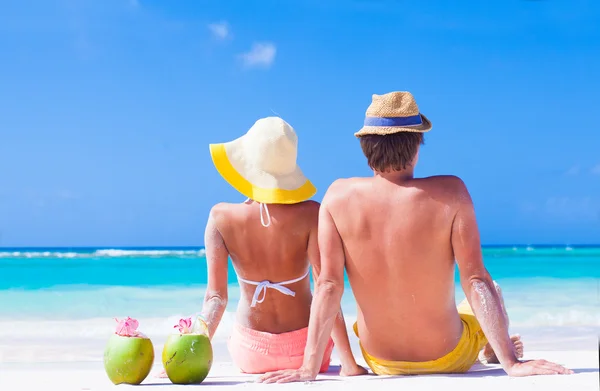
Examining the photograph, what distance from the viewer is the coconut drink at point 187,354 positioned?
3.34 metres

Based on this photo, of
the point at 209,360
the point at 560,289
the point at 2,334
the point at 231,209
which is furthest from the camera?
the point at 560,289

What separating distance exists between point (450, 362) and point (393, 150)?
1.01m

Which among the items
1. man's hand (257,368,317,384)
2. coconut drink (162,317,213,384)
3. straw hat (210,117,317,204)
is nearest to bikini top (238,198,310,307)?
straw hat (210,117,317,204)

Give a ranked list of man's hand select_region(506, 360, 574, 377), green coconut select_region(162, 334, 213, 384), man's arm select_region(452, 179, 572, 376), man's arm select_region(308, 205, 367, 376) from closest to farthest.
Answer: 1. man's hand select_region(506, 360, 574, 377)
2. man's arm select_region(452, 179, 572, 376)
3. green coconut select_region(162, 334, 213, 384)
4. man's arm select_region(308, 205, 367, 376)

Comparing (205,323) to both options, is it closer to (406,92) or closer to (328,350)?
(328,350)

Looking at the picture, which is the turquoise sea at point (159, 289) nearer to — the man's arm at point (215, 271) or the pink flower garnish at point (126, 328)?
the man's arm at point (215, 271)

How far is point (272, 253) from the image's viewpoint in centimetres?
381

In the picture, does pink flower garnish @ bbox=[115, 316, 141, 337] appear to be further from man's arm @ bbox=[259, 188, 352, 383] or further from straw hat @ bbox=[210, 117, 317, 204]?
straw hat @ bbox=[210, 117, 317, 204]

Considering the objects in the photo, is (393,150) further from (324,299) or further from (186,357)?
(186,357)

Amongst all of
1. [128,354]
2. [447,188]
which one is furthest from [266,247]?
[447,188]

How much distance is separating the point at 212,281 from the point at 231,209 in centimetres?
37

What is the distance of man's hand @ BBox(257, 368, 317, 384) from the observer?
3211 mm

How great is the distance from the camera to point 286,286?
152 inches

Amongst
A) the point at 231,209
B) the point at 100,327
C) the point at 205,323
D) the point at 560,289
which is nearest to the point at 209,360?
the point at 205,323
